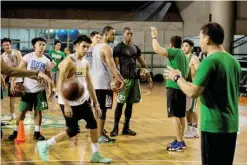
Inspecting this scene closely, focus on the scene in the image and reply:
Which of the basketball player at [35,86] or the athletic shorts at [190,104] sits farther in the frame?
the athletic shorts at [190,104]

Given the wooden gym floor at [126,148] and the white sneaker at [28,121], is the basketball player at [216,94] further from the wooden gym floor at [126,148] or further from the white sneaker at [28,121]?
the white sneaker at [28,121]

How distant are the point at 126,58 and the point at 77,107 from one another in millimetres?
2462

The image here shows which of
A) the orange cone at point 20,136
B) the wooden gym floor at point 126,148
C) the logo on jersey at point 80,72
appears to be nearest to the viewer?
the logo on jersey at point 80,72

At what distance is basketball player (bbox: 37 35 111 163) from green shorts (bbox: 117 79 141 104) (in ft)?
6.49

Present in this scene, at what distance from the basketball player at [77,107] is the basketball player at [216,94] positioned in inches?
94.8

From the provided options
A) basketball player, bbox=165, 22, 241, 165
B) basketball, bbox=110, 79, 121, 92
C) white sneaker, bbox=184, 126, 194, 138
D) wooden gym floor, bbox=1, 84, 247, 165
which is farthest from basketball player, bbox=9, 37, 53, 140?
basketball player, bbox=165, 22, 241, 165

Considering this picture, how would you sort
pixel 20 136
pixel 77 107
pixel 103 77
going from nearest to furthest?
pixel 77 107 < pixel 20 136 < pixel 103 77

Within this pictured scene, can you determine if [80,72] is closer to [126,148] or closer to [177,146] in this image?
[126,148]

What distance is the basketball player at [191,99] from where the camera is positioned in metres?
8.08

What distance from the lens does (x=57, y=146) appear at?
7340mm

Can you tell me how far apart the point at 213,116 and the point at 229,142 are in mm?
273

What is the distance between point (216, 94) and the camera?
378cm

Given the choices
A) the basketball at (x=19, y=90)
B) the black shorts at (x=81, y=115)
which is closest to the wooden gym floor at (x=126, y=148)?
the black shorts at (x=81, y=115)

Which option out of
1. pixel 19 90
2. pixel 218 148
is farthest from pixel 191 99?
pixel 218 148
